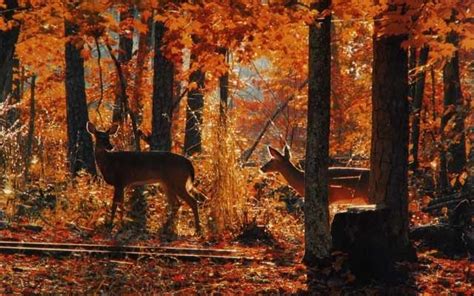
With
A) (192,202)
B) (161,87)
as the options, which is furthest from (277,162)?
(192,202)

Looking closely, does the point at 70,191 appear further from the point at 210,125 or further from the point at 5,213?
the point at 210,125

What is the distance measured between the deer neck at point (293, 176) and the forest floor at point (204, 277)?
515 cm

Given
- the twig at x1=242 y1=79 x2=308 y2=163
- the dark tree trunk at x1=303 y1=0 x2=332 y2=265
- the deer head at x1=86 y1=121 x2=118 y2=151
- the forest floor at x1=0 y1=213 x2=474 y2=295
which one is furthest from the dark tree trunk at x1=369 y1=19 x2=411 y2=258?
the deer head at x1=86 y1=121 x2=118 y2=151

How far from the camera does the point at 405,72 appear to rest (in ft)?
29.5

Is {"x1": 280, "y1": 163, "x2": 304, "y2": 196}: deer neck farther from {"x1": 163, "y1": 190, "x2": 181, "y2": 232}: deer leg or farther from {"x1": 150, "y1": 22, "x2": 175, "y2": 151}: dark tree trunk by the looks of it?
{"x1": 163, "y1": 190, "x2": 181, "y2": 232}: deer leg

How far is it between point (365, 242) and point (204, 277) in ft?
5.54

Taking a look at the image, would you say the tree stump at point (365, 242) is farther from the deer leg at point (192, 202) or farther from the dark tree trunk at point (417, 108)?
the dark tree trunk at point (417, 108)

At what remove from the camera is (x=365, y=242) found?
26.3 feet

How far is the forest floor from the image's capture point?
24.2ft

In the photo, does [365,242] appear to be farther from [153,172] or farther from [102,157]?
[102,157]

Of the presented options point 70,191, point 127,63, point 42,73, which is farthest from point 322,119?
point 42,73

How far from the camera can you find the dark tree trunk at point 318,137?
836 centimetres

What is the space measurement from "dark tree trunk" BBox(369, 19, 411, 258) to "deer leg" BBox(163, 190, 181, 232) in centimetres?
383

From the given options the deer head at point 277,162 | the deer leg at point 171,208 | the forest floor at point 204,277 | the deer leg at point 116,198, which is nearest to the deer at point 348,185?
the deer head at point 277,162
